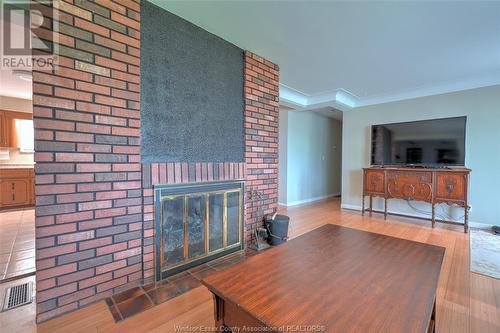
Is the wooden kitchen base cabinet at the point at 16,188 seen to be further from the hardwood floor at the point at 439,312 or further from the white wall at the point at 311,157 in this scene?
the white wall at the point at 311,157

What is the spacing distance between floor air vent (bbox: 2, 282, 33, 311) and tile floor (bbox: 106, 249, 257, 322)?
1.96ft

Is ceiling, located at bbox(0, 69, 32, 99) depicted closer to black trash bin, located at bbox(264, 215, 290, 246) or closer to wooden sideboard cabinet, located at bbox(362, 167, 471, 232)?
black trash bin, located at bbox(264, 215, 290, 246)

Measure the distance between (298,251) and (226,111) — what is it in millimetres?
1607

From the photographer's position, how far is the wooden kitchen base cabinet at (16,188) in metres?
4.25

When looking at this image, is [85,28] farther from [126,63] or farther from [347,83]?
[347,83]

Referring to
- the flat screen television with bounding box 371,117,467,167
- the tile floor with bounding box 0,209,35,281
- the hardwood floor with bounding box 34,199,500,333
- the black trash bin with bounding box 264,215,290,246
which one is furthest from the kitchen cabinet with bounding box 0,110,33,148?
the flat screen television with bounding box 371,117,467,167

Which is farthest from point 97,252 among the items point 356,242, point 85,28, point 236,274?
point 356,242

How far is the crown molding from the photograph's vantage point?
3410 mm

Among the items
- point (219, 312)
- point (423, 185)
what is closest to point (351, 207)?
point (423, 185)

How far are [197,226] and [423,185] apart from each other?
3.49 m

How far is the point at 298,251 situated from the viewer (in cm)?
142

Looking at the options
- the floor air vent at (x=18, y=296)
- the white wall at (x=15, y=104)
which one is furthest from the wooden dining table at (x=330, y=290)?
the white wall at (x=15, y=104)

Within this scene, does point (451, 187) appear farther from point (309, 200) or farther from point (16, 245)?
point (16, 245)

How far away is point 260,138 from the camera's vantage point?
2779 millimetres
